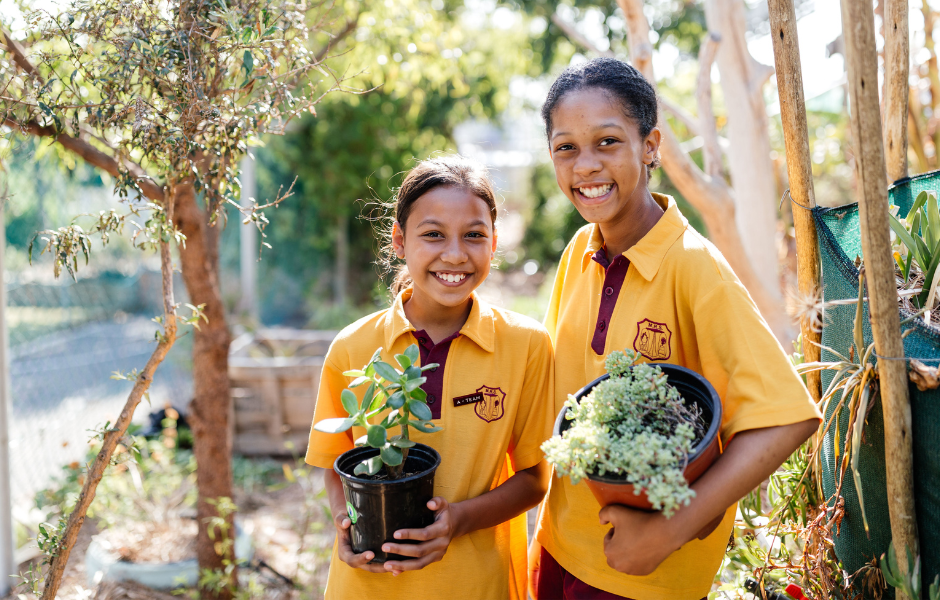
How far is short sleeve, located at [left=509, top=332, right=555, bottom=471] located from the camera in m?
1.49

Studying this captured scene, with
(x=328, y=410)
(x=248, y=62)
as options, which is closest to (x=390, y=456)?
(x=328, y=410)

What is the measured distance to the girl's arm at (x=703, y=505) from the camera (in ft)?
3.35

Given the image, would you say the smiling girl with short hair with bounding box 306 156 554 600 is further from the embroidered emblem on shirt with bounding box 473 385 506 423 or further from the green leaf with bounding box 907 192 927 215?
the green leaf with bounding box 907 192 927 215

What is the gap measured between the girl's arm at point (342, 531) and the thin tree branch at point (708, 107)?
229 cm

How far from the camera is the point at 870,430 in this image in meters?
1.23

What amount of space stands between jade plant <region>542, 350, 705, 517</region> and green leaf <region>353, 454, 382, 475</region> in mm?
337

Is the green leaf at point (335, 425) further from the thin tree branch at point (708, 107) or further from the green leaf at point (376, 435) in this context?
the thin tree branch at point (708, 107)

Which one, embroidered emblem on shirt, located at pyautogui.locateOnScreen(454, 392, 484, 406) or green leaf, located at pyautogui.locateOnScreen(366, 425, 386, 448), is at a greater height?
green leaf, located at pyautogui.locateOnScreen(366, 425, 386, 448)

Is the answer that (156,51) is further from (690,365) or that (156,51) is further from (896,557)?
(896,557)

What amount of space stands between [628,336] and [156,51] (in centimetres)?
122

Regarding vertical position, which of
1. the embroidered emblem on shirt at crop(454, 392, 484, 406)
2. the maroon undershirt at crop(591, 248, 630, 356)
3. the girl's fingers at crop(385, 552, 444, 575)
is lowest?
the girl's fingers at crop(385, 552, 444, 575)

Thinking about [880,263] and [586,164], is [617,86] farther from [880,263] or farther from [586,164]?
[880,263]

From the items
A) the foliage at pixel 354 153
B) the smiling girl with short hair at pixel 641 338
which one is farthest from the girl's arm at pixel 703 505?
the foliage at pixel 354 153

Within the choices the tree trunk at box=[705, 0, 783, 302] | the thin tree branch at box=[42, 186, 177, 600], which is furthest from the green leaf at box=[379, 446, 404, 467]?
the tree trunk at box=[705, 0, 783, 302]
